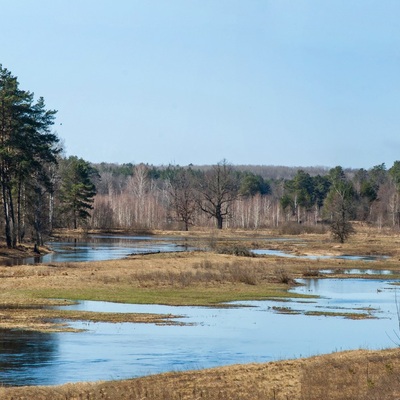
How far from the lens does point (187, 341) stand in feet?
95.7

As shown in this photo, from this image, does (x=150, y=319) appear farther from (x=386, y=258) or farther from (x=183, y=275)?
(x=386, y=258)

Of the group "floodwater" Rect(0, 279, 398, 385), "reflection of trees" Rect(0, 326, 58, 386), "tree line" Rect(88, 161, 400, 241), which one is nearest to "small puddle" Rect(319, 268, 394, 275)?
"floodwater" Rect(0, 279, 398, 385)

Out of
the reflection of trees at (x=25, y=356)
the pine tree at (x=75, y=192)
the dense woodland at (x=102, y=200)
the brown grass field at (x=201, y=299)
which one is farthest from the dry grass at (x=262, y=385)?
the pine tree at (x=75, y=192)

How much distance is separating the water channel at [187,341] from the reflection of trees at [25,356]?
0.09 feet

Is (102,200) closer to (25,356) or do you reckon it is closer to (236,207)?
(236,207)

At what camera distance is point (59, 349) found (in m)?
26.8

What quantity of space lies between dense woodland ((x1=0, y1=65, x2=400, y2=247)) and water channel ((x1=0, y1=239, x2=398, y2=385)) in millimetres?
38671

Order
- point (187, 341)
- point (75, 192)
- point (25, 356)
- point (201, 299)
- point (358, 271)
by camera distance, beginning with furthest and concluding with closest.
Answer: point (75, 192) → point (358, 271) → point (201, 299) → point (187, 341) → point (25, 356)

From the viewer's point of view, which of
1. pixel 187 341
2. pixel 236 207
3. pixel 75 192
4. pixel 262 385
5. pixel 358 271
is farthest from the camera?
pixel 236 207

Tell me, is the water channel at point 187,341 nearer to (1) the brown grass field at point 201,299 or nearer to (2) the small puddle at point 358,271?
(1) the brown grass field at point 201,299

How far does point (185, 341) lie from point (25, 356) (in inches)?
237

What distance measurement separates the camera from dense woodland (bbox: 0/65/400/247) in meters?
74.9

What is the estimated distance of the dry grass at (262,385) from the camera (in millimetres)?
18531

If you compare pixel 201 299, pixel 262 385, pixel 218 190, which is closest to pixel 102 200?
pixel 218 190
